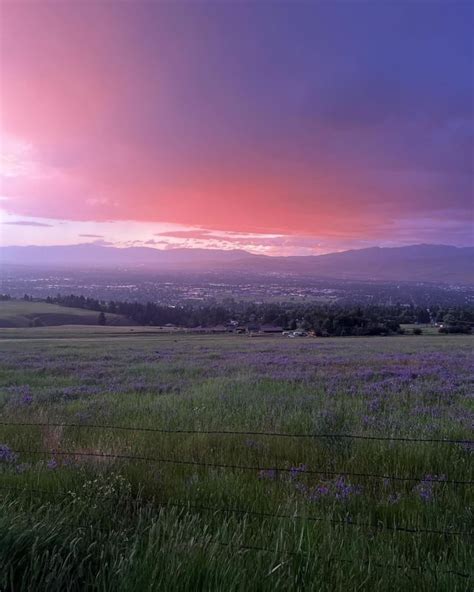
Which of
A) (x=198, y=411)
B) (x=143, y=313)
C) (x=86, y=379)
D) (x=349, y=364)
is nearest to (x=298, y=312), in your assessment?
(x=143, y=313)

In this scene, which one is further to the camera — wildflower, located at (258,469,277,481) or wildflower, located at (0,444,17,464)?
wildflower, located at (0,444,17,464)

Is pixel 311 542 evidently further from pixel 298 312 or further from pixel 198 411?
pixel 298 312

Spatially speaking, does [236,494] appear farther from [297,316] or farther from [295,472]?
[297,316]

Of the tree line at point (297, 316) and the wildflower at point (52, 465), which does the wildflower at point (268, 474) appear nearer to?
the wildflower at point (52, 465)

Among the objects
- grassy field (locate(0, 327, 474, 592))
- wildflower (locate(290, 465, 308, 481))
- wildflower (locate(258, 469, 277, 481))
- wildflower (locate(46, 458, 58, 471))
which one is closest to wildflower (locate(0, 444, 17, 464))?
grassy field (locate(0, 327, 474, 592))

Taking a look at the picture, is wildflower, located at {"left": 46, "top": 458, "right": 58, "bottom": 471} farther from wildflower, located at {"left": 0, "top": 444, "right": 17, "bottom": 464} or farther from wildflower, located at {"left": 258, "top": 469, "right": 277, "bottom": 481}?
wildflower, located at {"left": 258, "top": 469, "right": 277, "bottom": 481}

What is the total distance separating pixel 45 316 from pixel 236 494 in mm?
69266

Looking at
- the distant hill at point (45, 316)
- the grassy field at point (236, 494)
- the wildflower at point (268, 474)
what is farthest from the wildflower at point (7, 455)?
the distant hill at point (45, 316)

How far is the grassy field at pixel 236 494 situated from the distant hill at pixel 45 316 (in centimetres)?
5535

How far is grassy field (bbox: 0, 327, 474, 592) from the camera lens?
3.31 metres

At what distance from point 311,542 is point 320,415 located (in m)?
3.99

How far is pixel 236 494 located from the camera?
484 centimetres

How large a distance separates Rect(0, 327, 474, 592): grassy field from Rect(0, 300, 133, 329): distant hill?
5535 centimetres

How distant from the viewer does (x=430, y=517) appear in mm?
4461
